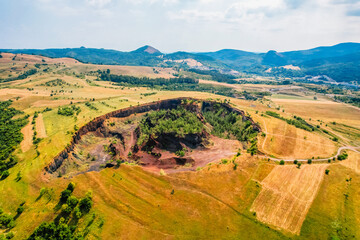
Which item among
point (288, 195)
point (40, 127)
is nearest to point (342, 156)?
point (288, 195)

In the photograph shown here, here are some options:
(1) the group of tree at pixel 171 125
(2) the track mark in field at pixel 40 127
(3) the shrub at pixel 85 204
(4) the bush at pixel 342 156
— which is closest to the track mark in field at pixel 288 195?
(4) the bush at pixel 342 156

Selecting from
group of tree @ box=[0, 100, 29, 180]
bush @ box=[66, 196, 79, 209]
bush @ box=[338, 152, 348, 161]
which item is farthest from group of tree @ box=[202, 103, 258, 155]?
group of tree @ box=[0, 100, 29, 180]

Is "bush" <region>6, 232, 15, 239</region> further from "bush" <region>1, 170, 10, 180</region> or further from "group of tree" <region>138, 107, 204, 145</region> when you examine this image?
"group of tree" <region>138, 107, 204, 145</region>

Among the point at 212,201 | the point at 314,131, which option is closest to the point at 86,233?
the point at 212,201

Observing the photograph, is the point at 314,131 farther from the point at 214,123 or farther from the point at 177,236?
the point at 177,236

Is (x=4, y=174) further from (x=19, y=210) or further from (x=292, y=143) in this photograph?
(x=292, y=143)

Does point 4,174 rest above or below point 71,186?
below
